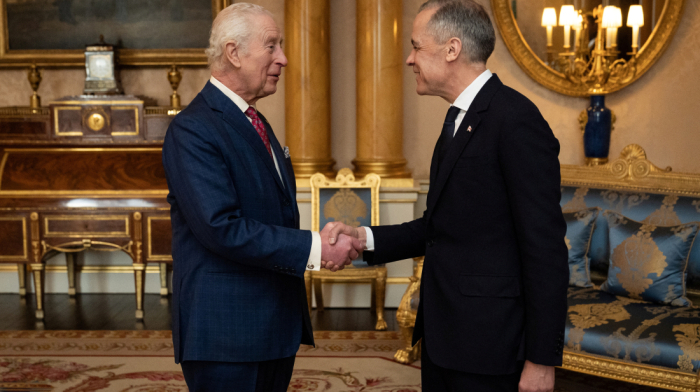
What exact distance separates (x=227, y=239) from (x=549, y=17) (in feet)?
13.0

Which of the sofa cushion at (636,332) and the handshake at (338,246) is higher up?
the handshake at (338,246)

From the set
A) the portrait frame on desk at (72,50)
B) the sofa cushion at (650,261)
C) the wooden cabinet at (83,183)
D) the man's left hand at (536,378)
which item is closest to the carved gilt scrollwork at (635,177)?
the sofa cushion at (650,261)

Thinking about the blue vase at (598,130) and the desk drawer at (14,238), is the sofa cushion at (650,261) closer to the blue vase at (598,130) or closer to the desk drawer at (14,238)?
the blue vase at (598,130)

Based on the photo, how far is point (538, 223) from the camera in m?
1.54

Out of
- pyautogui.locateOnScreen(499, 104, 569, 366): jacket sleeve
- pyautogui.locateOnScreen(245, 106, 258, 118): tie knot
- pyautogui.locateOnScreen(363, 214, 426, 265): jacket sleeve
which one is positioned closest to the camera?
pyautogui.locateOnScreen(499, 104, 569, 366): jacket sleeve

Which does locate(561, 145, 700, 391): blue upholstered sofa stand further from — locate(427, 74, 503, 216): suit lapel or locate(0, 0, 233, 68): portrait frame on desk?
locate(0, 0, 233, 68): portrait frame on desk

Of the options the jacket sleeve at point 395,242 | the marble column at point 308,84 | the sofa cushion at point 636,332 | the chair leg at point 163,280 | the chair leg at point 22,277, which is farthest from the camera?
the chair leg at point 22,277

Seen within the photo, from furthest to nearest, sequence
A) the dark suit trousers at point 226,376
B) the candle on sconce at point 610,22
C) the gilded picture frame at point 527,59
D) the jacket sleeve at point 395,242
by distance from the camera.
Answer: the gilded picture frame at point 527,59, the candle on sconce at point 610,22, the jacket sleeve at point 395,242, the dark suit trousers at point 226,376

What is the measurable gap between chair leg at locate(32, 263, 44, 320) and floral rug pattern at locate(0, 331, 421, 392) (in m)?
0.35

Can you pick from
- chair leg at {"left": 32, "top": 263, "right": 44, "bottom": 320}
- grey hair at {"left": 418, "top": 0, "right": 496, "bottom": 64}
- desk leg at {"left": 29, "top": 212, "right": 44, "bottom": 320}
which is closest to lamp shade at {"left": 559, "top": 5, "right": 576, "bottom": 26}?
grey hair at {"left": 418, "top": 0, "right": 496, "bottom": 64}

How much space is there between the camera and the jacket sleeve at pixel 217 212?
1.63m

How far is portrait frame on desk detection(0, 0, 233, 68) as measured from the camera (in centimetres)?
519

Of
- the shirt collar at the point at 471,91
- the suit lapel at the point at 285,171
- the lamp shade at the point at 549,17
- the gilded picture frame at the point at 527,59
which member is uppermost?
the lamp shade at the point at 549,17

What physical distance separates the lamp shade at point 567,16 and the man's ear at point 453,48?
338cm
